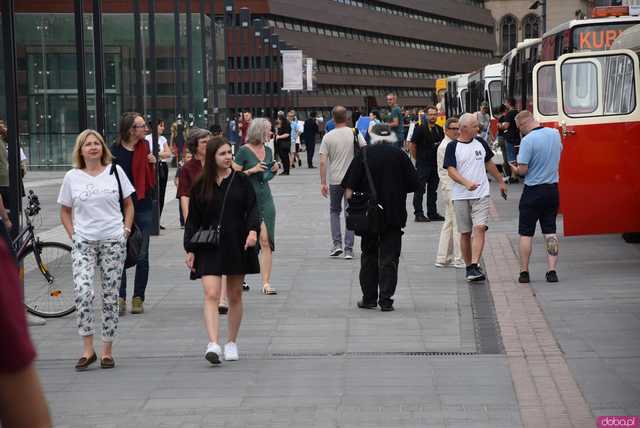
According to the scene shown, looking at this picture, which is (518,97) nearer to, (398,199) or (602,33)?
(602,33)

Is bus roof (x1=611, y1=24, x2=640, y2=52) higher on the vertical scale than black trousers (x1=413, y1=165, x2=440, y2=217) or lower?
higher

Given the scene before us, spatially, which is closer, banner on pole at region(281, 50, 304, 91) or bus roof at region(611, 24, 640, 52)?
bus roof at region(611, 24, 640, 52)

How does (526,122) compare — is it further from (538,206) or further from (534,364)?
(534,364)

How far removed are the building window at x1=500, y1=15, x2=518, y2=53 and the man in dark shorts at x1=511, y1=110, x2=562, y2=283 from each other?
515 feet

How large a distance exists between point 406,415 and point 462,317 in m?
3.94

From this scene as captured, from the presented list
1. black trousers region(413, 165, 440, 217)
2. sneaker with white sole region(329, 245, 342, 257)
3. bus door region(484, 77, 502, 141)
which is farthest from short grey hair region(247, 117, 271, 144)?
bus door region(484, 77, 502, 141)

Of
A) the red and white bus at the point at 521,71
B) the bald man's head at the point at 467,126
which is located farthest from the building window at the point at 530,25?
the bald man's head at the point at 467,126

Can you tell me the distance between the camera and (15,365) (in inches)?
93.8

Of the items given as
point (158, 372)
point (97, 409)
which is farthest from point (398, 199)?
point (97, 409)

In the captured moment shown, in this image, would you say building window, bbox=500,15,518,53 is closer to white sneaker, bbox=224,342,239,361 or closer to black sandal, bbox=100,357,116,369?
white sneaker, bbox=224,342,239,361

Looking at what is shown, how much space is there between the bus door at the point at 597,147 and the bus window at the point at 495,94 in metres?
31.4

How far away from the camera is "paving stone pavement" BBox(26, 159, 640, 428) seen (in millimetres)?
7047

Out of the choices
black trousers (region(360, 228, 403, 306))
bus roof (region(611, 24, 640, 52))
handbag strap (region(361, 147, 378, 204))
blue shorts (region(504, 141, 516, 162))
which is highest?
bus roof (region(611, 24, 640, 52))

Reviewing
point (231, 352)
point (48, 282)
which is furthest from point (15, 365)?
point (48, 282)
